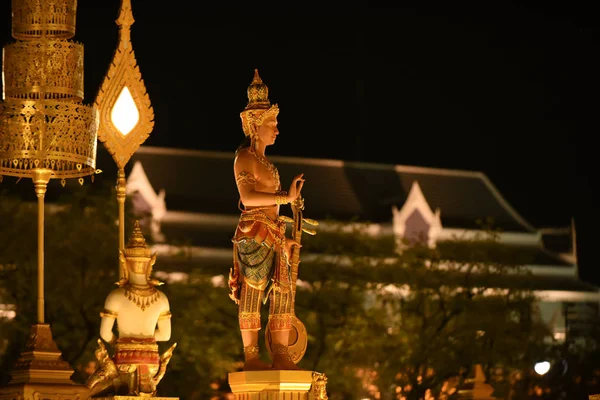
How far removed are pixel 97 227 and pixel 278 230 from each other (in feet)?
60.7

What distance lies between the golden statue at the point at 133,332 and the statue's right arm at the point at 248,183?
89 cm

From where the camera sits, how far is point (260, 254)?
1412 cm

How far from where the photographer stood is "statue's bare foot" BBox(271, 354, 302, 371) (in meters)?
14.1

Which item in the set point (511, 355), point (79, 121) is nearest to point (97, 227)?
point (511, 355)

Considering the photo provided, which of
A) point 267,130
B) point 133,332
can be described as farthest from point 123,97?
point 133,332

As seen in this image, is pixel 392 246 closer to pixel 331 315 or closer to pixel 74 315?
pixel 331 315

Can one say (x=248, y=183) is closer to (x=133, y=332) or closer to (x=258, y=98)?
(x=258, y=98)

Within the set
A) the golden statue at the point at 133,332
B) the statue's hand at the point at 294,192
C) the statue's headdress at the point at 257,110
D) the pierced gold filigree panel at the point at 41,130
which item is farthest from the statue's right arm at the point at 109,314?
the pierced gold filigree panel at the point at 41,130

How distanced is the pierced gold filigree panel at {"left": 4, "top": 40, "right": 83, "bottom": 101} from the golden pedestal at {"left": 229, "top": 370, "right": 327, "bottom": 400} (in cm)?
322

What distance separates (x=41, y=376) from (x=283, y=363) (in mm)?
1997

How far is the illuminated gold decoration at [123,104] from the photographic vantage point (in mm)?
16297

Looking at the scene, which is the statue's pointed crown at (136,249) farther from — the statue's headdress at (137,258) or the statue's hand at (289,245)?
the statue's hand at (289,245)

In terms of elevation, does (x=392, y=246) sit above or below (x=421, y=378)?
above

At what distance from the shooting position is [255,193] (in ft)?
46.2
